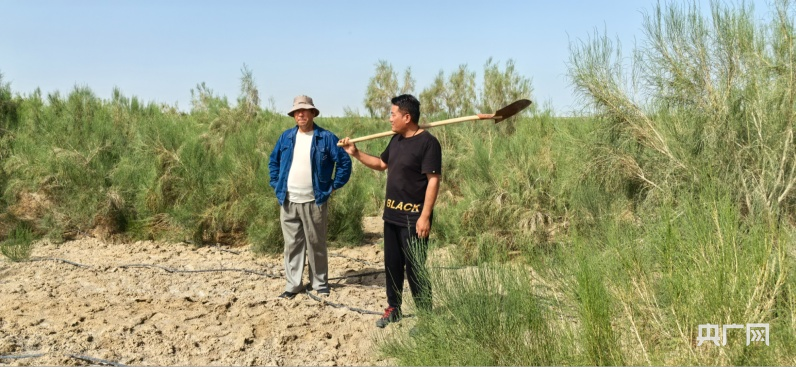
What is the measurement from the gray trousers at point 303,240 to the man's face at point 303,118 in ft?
2.40

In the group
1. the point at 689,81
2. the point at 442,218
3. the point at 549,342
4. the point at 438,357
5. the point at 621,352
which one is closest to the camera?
the point at 621,352

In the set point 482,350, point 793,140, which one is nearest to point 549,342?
point 482,350

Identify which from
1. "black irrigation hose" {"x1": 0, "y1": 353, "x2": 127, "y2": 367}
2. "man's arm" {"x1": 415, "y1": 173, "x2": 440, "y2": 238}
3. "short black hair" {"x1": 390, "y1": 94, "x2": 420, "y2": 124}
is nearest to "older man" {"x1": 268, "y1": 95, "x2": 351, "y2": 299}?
"short black hair" {"x1": 390, "y1": 94, "x2": 420, "y2": 124}

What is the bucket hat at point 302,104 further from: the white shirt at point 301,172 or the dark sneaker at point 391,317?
the dark sneaker at point 391,317

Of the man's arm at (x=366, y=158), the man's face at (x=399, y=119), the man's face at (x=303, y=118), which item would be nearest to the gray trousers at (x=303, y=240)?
the man's face at (x=303, y=118)

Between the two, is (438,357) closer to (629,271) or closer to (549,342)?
(549,342)

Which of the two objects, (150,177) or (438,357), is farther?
(150,177)

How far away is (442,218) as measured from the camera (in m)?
8.89

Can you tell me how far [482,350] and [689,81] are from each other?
459cm

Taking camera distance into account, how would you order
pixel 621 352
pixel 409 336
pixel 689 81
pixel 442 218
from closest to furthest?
pixel 621 352 → pixel 409 336 → pixel 689 81 → pixel 442 218

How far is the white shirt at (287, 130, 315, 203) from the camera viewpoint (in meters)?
6.46

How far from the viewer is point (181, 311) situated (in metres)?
6.51

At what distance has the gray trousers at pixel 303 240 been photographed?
661cm

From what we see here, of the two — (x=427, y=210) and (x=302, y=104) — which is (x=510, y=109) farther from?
(x=302, y=104)
